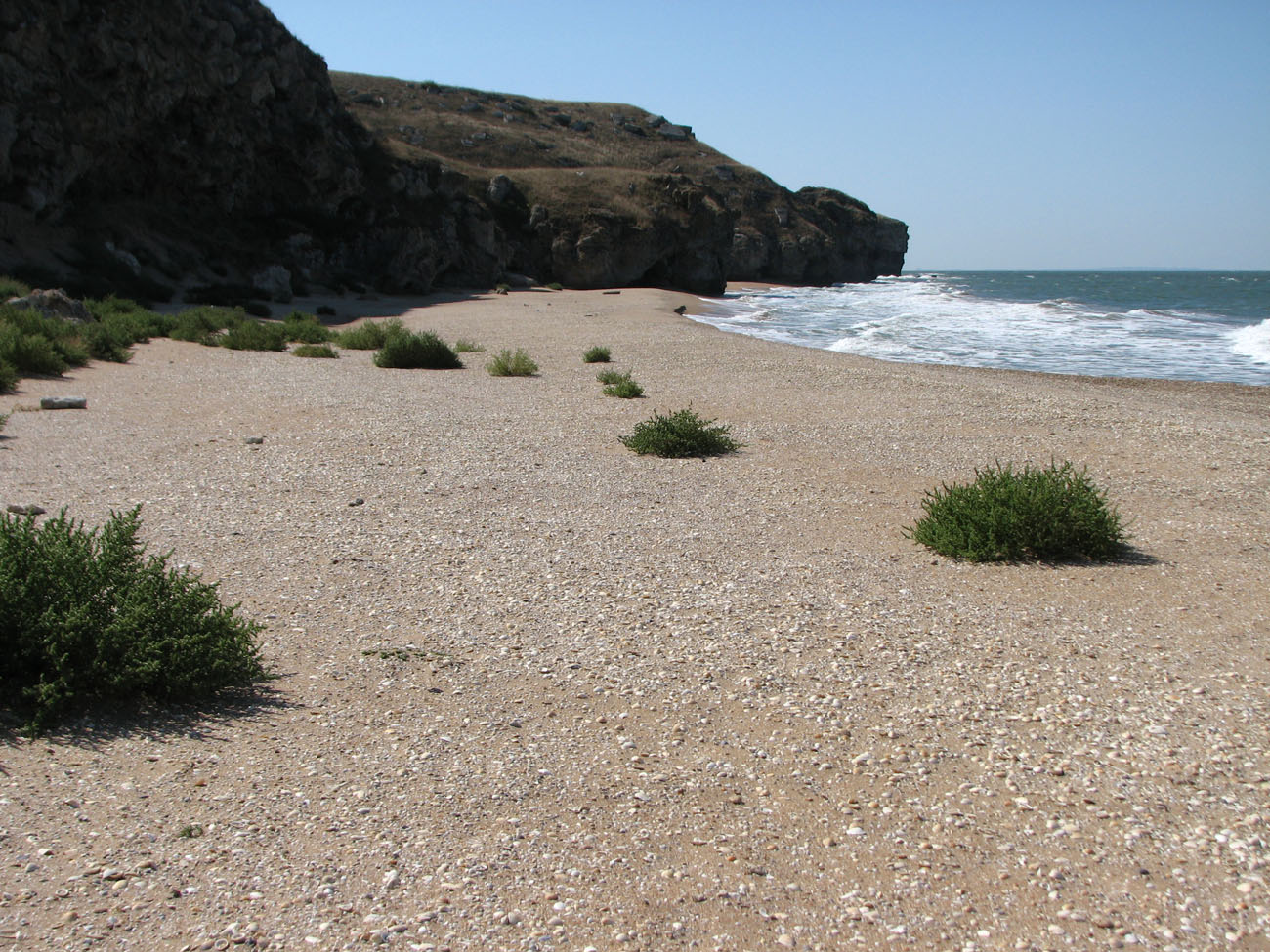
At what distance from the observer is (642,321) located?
34.8 metres

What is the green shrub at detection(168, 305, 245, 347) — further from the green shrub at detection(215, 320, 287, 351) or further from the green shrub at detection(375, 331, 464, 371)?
the green shrub at detection(375, 331, 464, 371)

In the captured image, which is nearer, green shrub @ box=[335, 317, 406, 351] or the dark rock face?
green shrub @ box=[335, 317, 406, 351]

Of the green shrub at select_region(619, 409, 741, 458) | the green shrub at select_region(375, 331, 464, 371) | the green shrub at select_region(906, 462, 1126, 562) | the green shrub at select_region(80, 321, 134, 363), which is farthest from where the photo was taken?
the green shrub at select_region(375, 331, 464, 371)

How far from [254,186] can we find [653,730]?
46448 millimetres

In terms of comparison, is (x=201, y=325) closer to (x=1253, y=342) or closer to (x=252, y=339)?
(x=252, y=339)

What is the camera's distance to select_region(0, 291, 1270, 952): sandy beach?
324 centimetres

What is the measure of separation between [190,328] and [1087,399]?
20.2 metres

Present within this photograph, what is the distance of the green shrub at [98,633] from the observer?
4.27 meters

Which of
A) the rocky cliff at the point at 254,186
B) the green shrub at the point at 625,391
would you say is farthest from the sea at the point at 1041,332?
the green shrub at the point at 625,391

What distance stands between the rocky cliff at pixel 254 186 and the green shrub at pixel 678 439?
25.6m

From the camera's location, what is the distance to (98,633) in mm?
4402

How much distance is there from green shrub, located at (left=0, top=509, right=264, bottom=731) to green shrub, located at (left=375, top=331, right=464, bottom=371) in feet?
50.4

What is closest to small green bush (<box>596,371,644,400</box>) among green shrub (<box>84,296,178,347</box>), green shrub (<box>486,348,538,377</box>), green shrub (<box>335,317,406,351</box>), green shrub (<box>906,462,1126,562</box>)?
green shrub (<box>486,348,538,377</box>)

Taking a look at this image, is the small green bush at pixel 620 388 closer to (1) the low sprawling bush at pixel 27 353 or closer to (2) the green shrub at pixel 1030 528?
(2) the green shrub at pixel 1030 528
